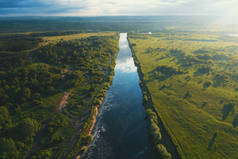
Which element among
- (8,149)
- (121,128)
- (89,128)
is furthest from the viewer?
(121,128)

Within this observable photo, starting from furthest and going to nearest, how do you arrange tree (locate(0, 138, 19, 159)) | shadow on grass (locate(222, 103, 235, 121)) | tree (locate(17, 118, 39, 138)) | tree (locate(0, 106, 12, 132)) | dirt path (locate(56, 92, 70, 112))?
dirt path (locate(56, 92, 70, 112)) → shadow on grass (locate(222, 103, 235, 121)) → tree (locate(0, 106, 12, 132)) → tree (locate(17, 118, 39, 138)) → tree (locate(0, 138, 19, 159))

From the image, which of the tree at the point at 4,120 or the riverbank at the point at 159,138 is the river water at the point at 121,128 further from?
the tree at the point at 4,120

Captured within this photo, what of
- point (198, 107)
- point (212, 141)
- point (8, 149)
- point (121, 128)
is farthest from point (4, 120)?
point (198, 107)

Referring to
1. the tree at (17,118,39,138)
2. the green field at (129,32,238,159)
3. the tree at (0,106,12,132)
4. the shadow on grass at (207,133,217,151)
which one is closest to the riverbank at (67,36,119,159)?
the tree at (17,118,39,138)

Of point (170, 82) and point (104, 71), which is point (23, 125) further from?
point (170, 82)

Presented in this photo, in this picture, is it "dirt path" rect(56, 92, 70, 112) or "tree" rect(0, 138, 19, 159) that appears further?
"dirt path" rect(56, 92, 70, 112)

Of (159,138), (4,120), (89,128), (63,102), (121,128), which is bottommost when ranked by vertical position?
(121,128)

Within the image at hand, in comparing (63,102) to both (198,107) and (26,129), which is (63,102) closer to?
(26,129)

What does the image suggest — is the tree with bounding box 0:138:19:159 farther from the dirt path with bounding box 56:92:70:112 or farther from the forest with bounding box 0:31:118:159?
the dirt path with bounding box 56:92:70:112
